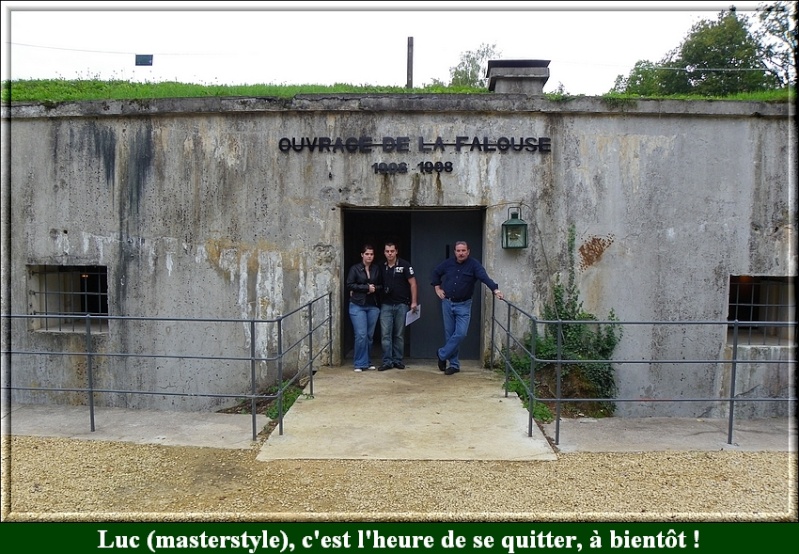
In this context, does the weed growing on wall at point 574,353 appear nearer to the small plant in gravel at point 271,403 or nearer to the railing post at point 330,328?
the railing post at point 330,328

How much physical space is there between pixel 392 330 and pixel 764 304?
205 inches

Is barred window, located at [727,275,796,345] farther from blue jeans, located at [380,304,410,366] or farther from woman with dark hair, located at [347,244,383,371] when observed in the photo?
woman with dark hair, located at [347,244,383,371]

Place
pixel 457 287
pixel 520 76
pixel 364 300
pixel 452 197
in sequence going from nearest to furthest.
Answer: pixel 457 287 < pixel 364 300 < pixel 452 197 < pixel 520 76

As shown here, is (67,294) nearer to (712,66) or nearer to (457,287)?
(457,287)

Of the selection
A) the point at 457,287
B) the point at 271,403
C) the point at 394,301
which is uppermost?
the point at 457,287

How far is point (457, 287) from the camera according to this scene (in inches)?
298

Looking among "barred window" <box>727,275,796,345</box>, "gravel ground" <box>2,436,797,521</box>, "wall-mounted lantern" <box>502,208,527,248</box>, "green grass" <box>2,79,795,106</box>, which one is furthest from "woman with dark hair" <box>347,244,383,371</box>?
"barred window" <box>727,275,796,345</box>

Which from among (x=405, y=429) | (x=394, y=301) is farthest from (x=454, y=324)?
(x=405, y=429)

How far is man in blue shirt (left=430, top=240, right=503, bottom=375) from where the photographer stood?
754cm

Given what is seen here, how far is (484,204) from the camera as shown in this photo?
8078 mm

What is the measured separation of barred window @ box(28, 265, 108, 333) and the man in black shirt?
4062 mm

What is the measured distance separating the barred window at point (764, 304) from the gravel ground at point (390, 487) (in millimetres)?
3495

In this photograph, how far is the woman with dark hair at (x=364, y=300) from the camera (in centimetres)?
783

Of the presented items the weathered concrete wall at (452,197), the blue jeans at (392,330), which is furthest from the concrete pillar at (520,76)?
the blue jeans at (392,330)
